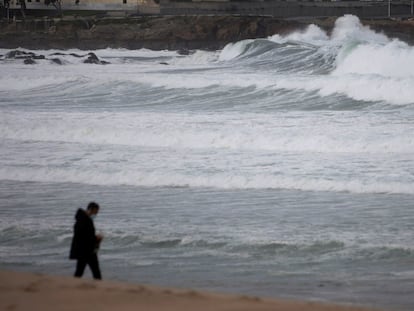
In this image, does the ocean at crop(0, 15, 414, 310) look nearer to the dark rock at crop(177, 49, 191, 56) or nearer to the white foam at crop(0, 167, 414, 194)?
the white foam at crop(0, 167, 414, 194)

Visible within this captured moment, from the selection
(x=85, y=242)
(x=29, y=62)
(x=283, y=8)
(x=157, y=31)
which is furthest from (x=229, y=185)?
(x=283, y=8)

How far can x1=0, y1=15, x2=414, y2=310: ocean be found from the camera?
455 inches

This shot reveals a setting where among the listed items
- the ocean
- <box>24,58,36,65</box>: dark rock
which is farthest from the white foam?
<box>24,58,36,65</box>: dark rock

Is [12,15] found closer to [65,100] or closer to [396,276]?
[65,100]

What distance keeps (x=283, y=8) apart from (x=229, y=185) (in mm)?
66479

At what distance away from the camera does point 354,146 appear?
66.9ft

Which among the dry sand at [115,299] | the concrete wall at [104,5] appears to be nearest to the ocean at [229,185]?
the dry sand at [115,299]

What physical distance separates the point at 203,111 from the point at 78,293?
1971cm

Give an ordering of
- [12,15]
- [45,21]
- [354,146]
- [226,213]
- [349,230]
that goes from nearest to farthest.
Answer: [349,230] < [226,213] < [354,146] < [45,21] < [12,15]

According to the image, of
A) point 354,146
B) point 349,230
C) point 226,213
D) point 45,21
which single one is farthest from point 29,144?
point 45,21

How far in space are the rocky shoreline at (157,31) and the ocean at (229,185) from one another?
37.8 metres

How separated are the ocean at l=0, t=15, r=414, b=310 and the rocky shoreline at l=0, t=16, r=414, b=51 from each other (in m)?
37.8

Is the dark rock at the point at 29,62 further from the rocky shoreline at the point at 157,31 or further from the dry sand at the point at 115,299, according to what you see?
the dry sand at the point at 115,299

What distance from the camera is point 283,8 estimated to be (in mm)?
82500
